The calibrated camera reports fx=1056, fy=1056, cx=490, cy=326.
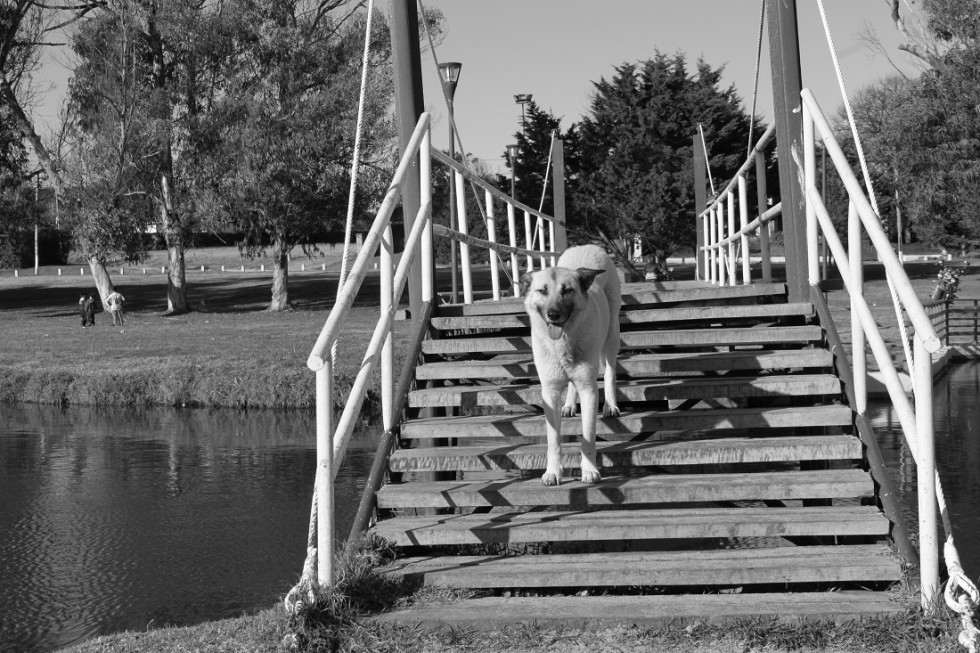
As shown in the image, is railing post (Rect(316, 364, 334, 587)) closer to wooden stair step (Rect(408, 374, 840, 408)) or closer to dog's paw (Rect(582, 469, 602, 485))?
dog's paw (Rect(582, 469, 602, 485))

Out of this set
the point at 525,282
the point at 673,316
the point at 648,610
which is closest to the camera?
the point at 648,610

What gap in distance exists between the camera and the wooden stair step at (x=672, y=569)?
462cm

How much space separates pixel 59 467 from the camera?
13.2 m

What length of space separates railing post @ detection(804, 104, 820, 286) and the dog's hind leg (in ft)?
5.98

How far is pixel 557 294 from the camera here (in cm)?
533

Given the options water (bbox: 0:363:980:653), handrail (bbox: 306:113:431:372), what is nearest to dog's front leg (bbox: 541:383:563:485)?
handrail (bbox: 306:113:431:372)

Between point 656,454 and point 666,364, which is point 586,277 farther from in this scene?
point 666,364

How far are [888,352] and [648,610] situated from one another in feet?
5.33

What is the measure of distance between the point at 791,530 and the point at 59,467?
1072 centimetres

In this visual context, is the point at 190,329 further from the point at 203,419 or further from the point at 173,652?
the point at 173,652

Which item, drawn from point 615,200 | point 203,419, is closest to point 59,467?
point 203,419

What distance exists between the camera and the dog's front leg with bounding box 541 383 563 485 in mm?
5453

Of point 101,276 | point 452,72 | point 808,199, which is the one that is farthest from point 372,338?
point 101,276

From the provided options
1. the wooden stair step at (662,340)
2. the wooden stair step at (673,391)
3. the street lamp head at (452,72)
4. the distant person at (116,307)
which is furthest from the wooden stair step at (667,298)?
the distant person at (116,307)
